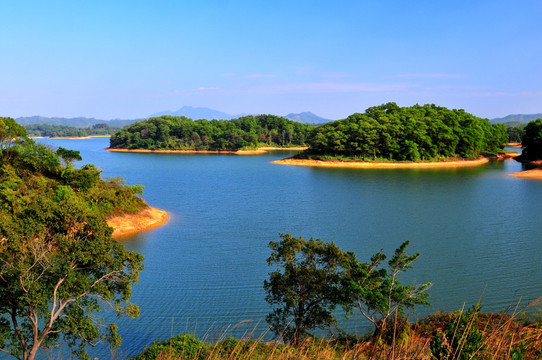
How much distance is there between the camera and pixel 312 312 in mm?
11414

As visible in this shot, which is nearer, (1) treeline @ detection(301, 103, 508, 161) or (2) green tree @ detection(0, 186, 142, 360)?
(2) green tree @ detection(0, 186, 142, 360)

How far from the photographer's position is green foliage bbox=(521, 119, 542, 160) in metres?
64.4

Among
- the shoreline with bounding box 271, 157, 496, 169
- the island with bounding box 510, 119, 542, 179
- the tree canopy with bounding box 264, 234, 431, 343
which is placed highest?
the island with bounding box 510, 119, 542, 179

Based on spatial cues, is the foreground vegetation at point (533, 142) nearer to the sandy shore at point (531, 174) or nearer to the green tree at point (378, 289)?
the sandy shore at point (531, 174)

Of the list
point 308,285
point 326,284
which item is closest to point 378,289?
point 326,284

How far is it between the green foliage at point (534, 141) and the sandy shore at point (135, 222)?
6228 centimetres

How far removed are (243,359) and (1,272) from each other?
809 centimetres

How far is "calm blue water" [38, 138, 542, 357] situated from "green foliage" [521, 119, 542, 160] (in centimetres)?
2068

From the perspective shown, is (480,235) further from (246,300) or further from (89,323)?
(89,323)

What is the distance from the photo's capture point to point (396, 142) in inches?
2613

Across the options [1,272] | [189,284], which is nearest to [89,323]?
[1,272]

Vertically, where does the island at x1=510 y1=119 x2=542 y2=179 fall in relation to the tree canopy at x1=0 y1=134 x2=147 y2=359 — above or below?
above

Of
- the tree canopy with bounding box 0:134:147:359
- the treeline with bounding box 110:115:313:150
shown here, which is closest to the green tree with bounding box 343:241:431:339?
the tree canopy with bounding box 0:134:147:359

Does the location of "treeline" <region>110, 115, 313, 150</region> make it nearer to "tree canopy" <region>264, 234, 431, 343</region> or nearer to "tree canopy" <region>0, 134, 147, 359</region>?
"tree canopy" <region>264, 234, 431, 343</region>
